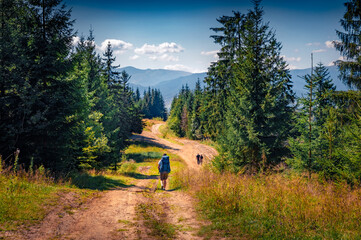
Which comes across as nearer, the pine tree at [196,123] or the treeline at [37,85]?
the treeline at [37,85]

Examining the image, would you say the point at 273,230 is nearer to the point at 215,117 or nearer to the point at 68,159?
the point at 68,159

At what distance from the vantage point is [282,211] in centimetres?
567

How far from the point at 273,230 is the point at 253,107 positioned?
11392 millimetres

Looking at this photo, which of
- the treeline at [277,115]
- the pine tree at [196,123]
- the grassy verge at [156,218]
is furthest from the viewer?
the pine tree at [196,123]

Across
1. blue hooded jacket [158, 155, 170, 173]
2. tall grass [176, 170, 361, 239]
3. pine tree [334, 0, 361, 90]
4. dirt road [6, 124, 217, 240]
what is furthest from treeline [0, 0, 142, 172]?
pine tree [334, 0, 361, 90]

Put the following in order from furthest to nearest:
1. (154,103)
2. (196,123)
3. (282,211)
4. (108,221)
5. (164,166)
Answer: (154,103)
(196,123)
(164,166)
(108,221)
(282,211)

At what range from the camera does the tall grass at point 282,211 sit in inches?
193

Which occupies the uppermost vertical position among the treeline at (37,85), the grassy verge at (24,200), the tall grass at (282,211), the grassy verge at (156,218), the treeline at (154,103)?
the treeline at (154,103)

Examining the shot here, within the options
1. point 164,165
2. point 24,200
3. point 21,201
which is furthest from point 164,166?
point 21,201

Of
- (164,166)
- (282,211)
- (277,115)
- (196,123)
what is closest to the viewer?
(282,211)

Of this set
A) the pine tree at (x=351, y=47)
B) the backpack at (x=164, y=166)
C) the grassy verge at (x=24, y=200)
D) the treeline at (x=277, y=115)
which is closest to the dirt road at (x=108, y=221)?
the grassy verge at (x=24, y=200)

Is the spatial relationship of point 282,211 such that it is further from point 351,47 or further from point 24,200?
point 351,47

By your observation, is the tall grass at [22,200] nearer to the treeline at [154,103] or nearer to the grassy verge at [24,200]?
the grassy verge at [24,200]

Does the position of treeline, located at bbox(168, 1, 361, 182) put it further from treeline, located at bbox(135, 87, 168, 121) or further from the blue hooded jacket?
treeline, located at bbox(135, 87, 168, 121)
